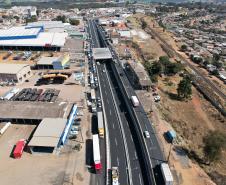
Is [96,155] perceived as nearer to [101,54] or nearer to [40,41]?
[101,54]

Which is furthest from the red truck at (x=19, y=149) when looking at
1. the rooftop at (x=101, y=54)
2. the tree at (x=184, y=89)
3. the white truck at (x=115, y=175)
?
the rooftop at (x=101, y=54)

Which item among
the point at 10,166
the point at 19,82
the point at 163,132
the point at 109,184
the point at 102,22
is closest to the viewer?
the point at 109,184

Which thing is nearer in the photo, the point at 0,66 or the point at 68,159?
the point at 68,159

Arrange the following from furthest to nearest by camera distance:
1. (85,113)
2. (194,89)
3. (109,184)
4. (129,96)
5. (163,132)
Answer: (194,89) → (129,96) → (85,113) → (163,132) → (109,184)

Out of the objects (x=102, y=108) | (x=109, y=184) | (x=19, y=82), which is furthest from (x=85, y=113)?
(x=19, y=82)

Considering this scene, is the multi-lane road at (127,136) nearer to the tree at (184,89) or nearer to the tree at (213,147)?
the tree at (213,147)

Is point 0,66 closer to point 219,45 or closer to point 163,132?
point 163,132
